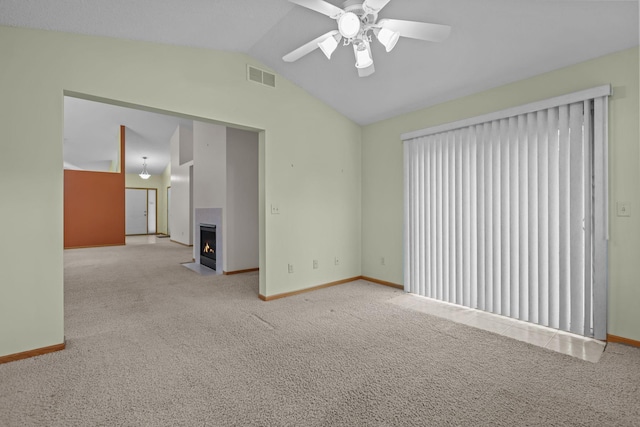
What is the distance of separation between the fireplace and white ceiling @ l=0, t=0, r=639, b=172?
11.7ft

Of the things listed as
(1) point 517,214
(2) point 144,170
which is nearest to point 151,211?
(2) point 144,170

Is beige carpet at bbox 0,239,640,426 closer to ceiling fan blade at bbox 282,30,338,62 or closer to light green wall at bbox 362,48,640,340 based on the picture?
light green wall at bbox 362,48,640,340

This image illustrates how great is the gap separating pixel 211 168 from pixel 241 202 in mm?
1041

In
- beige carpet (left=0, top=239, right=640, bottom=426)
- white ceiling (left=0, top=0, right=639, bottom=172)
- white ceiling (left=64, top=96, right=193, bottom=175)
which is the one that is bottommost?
beige carpet (left=0, top=239, right=640, bottom=426)

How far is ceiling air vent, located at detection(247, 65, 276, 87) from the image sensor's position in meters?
3.64

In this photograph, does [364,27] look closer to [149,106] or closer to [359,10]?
[359,10]

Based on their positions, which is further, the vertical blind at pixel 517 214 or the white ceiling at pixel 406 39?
the vertical blind at pixel 517 214

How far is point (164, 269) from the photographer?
229 inches

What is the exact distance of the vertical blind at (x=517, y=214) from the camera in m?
2.65

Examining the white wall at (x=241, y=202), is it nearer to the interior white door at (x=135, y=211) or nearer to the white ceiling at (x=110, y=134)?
the white ceiling at (x=110, y=134)

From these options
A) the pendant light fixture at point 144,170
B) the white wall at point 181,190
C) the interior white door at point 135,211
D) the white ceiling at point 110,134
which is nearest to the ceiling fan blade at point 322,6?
the white ceiling at point 110,134

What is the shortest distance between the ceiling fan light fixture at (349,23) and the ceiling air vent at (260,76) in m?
2.04

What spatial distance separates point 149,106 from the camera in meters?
2.93

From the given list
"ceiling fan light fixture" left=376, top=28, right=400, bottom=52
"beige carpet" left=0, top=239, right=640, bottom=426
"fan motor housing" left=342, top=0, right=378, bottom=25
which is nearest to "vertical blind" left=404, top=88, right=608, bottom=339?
"beige carpet" left=0, top=239, right=640, bottom=426
